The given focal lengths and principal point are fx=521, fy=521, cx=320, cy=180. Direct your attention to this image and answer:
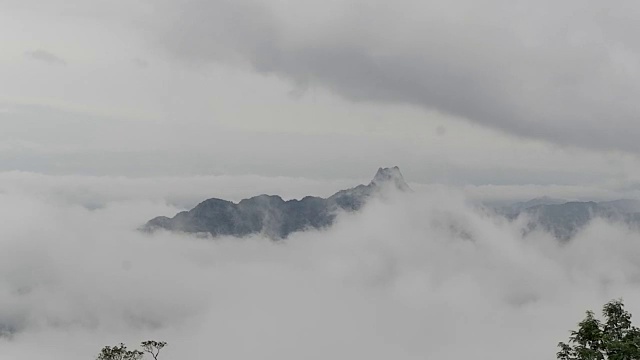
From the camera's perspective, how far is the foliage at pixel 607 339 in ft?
168

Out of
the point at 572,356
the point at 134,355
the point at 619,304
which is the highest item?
the point at 619,304

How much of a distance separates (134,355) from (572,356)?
292ft

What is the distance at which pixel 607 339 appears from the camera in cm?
5288

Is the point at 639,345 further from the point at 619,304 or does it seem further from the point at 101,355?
the point at 101,355

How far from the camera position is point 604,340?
52344mm

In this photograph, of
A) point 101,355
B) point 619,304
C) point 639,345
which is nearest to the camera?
point 639,345

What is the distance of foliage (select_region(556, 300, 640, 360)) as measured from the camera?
51.2 m

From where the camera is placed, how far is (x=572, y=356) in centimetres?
5906

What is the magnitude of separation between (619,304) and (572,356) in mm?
7846

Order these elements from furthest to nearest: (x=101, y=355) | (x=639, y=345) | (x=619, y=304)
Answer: (x=101, y=355)
(x=619, y=304)
(x=639, y=345)

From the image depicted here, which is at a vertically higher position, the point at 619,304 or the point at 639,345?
the point at 619,304

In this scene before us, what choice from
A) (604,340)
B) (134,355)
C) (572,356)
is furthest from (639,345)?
(134,355)

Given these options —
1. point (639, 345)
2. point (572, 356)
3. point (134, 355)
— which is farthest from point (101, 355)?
point (639, 345)

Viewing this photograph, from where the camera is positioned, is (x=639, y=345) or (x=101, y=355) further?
(x=101, y=355)
